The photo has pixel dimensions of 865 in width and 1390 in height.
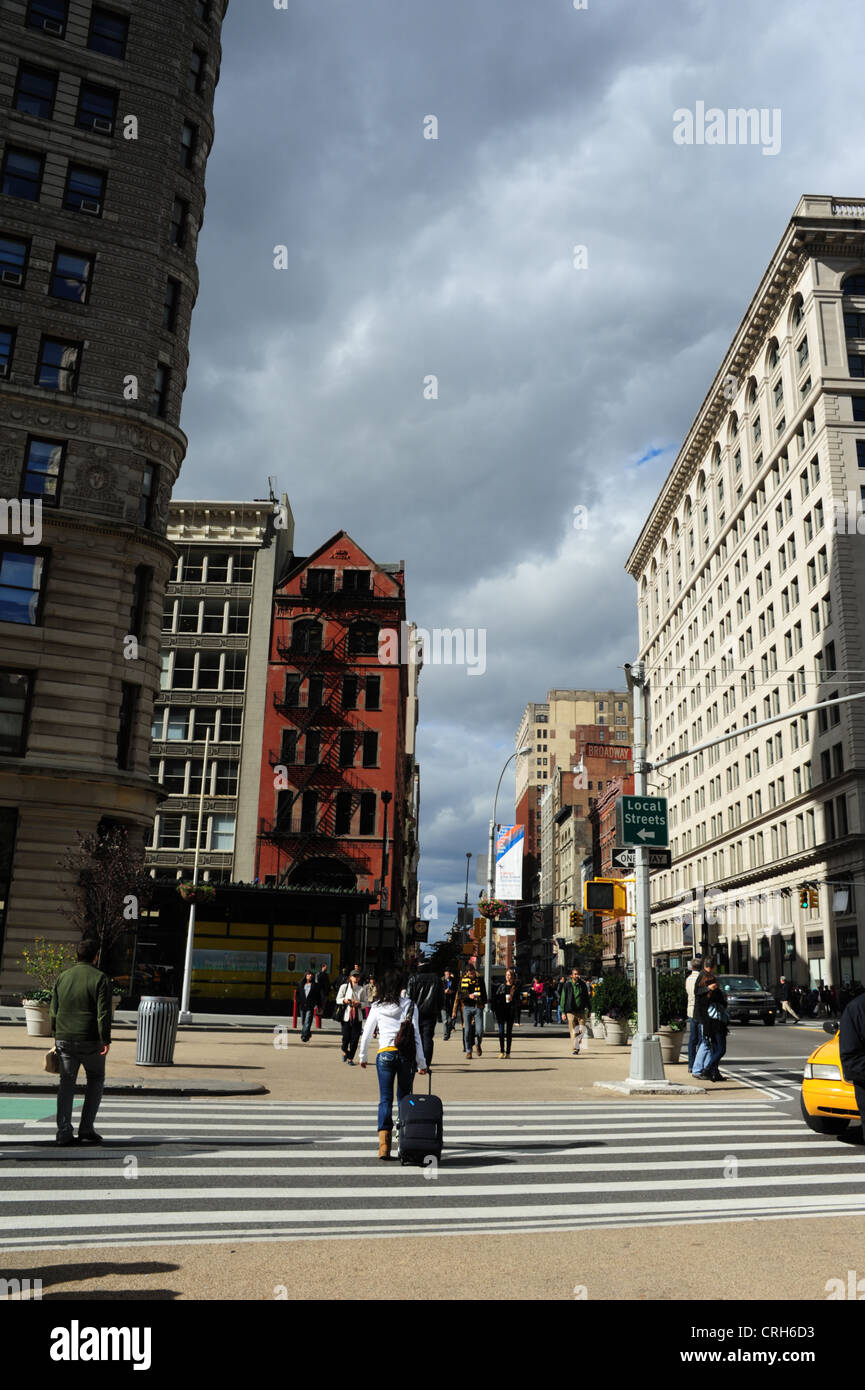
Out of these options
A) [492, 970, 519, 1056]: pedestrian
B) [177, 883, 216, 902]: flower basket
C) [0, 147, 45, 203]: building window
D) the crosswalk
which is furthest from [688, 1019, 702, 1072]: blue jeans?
[0, 147, 45, 203]: building window

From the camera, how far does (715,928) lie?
8650 cm

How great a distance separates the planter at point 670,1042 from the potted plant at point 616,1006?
743cm

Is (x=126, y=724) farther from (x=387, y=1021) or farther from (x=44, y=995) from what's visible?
(x=387, y=1021)

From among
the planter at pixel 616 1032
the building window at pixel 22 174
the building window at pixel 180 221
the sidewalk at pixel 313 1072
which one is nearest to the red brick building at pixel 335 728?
the planter at pixel 616 1032

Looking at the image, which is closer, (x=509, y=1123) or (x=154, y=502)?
(x=509, y=1123)

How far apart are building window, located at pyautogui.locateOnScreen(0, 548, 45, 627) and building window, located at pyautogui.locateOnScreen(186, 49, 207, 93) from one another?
19.6m

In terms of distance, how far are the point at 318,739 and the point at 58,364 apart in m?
27.6

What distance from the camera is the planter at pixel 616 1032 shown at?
32.3 m

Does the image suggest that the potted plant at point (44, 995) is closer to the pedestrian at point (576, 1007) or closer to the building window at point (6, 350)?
the pedestrian at point (576, 1007)

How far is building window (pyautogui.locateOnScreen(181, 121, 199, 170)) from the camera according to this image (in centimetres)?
3916

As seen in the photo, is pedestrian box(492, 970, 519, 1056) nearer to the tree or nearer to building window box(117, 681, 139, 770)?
the tree

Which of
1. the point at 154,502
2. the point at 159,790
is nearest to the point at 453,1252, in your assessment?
the point at 159,790

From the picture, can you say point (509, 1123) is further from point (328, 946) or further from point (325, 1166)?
point (328, 946)
